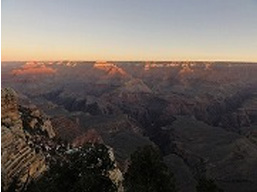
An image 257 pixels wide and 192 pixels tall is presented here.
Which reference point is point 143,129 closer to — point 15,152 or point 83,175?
point 15,152

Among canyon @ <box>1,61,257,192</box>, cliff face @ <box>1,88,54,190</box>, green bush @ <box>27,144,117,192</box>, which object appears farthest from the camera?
canyon @ <box>1,61,257,192</box>

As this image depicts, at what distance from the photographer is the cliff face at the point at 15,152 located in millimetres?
20016

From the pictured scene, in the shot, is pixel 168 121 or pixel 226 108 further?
pixel 226 108

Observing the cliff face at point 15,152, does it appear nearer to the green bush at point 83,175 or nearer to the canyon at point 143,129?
the canyon at point 143,129

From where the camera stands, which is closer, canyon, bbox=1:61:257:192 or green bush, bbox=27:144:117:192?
green bush, bbox=27:144:117:192

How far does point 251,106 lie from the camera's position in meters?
142

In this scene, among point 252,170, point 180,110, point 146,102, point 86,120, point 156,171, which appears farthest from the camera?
point 146,102

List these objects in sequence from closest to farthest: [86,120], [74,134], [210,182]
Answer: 1. [210,182]
2. [74,134]
3. [86,120]

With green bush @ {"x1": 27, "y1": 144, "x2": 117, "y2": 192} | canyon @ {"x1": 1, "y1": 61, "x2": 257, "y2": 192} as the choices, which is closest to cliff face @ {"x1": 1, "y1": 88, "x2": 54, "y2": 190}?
canyon @ {"x1": 1, "y1": 61, "x2": 257, "y2": 192}

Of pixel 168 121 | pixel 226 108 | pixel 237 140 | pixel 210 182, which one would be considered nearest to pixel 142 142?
pixel 237 140

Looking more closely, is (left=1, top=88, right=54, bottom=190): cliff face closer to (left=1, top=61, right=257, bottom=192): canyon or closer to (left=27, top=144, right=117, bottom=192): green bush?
(left=1, top=61, right=257, bottom=192): canyon

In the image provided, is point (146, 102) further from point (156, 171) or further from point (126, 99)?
point (156, 171)

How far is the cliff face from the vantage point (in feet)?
65.7

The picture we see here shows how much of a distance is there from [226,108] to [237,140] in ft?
250
